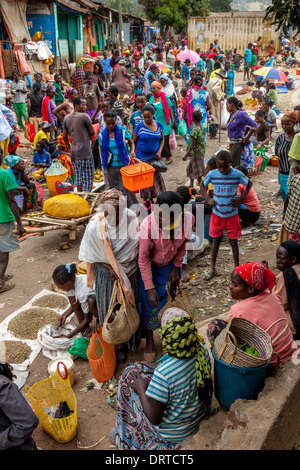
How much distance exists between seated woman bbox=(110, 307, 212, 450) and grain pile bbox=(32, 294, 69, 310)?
239cm

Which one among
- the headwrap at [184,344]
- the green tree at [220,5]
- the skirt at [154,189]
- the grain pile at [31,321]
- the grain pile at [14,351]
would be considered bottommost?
the grain pile at [14,351]

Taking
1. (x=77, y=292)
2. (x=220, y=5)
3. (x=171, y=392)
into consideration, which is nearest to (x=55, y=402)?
(x=77, y=292)

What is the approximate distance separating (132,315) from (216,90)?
9887 millimetres

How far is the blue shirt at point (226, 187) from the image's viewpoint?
15.9ft

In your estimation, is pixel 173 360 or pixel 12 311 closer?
pixel 173 360

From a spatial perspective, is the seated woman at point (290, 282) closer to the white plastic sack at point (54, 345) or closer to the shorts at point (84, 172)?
the white plastic sack at point (54, 345)

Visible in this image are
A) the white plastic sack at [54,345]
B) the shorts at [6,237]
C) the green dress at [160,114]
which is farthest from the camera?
the green dress at [160,114]

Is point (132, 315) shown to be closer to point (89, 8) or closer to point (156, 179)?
point (156, 179)

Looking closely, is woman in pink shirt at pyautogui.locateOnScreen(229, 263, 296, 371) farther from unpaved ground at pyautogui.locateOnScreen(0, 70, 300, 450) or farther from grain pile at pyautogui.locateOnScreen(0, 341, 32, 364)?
grain pile at pyautogui.locateOnScreen(0, 341, 32, 364)

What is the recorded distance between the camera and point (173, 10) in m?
32.1

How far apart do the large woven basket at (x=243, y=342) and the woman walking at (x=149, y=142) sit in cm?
416

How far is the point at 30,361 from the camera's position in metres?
4.22

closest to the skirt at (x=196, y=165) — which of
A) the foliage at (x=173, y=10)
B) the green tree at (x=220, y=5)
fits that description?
the foliage at (x=173, y=10)

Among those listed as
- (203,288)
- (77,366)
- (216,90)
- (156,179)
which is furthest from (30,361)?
(216,90)
